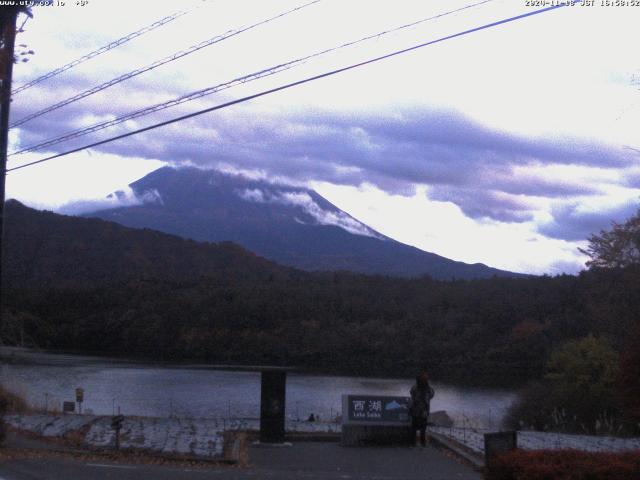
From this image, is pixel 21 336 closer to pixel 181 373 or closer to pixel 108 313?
pixel 181 373

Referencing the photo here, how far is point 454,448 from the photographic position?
677 inches

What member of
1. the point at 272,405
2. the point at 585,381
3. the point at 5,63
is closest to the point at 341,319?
the point at 585,381

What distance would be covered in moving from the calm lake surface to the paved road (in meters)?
10.8

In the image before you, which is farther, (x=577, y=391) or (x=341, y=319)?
(x=341, y=319)

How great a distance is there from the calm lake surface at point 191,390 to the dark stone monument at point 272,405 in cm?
1015

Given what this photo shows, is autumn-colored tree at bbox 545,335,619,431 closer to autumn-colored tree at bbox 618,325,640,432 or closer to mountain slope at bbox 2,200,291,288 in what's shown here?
autumn-colored tree at bbox 618,325,640,432

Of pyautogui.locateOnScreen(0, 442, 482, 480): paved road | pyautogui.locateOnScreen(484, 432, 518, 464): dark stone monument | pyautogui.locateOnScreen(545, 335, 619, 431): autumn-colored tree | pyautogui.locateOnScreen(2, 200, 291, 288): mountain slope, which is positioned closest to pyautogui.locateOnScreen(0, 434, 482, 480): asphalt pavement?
pyautogui.locateOnScreen(0, 442, 482, 480): paved road

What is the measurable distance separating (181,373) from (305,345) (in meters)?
15.9

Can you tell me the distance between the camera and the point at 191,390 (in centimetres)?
3944

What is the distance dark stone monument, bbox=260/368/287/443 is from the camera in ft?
57.8

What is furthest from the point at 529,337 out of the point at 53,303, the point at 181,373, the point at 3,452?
the point at 3,452

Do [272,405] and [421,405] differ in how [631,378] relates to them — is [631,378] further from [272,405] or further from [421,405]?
[272,405]

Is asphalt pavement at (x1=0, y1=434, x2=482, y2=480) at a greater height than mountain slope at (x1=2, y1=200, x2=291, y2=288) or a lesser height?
lesser

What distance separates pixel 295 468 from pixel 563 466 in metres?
6.95
